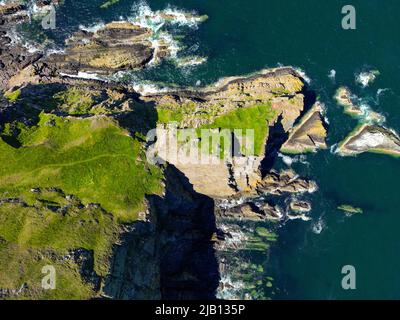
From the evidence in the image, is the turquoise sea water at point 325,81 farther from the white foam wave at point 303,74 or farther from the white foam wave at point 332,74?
the white foam wave at point 303,74

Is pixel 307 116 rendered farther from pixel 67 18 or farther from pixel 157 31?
pixel 67 18

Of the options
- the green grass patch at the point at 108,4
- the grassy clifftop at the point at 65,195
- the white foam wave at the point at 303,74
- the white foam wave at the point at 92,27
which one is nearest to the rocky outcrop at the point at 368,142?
the white foam wave at the point at 303,74

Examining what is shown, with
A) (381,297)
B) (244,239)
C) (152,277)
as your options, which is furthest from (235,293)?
(381,297)

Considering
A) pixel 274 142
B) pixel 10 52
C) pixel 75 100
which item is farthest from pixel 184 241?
pixel 10 52

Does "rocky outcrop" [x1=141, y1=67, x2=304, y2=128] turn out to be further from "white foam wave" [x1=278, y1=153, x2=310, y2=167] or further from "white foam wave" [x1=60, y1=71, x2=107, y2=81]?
"white foam wave" [x1=60, y1=71, x2=107, y2=81]

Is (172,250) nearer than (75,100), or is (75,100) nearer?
(172,250)

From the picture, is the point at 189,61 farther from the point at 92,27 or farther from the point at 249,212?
the point at 249,212
